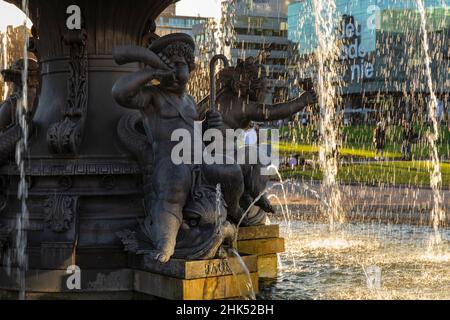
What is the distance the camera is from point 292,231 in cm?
983

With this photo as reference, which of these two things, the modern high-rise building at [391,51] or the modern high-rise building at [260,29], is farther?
the modern high-rise building at [260,29]

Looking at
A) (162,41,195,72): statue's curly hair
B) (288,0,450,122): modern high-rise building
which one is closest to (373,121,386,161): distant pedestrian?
(162,41,195,72): statue's curly hair

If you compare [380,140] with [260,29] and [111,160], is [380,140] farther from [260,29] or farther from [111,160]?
[260,29]

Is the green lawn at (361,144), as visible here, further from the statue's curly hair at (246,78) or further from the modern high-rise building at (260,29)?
the modern high-rise building at (260,29)

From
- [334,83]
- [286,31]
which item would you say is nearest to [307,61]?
[334,83]

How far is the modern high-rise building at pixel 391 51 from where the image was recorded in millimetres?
58062

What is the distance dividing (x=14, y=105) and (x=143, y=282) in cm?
228

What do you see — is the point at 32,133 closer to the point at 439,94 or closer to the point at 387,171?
the point at 387,171

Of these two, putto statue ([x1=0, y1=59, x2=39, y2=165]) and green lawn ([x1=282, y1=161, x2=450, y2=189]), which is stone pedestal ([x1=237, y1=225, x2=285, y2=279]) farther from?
green lawn ([x1=282, y1=161, x2=450, y2=189])

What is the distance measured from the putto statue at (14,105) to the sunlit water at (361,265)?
8.27ft

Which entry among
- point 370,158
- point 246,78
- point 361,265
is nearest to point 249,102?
point 246,78

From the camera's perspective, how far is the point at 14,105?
666cm

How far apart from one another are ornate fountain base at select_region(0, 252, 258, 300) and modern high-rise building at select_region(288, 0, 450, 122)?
52.3m

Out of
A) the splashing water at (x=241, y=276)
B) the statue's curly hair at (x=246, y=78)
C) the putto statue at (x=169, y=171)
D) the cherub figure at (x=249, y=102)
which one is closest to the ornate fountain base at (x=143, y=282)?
the splashing water at (x=241, y=276)
